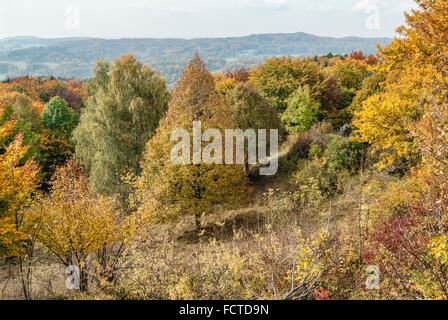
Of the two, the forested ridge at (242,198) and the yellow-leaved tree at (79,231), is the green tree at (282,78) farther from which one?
the yellow-leaved tree at (79,231)

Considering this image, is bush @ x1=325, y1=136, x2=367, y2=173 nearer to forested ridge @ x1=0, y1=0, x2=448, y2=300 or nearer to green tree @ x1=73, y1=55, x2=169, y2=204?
forested ridge @ x1=0, y1=0, x2=448, y2=300

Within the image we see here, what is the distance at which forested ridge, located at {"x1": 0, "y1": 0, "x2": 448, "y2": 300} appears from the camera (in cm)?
754

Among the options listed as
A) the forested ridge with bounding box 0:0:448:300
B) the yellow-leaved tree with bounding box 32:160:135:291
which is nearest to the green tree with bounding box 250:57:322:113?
the forested ridge with bounding box 0:0:448:300

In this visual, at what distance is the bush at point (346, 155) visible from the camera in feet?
61.1

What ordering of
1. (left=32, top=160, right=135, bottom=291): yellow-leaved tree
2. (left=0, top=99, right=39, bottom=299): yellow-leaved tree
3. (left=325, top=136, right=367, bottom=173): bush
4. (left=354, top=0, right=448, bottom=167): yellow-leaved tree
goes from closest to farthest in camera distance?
(left=0, top=99, right=39, bottom=299): yellow-leaved tree, (left=32, top=160, right=135, bottom=291): yellow-leaved tree, (left=354, top=0, right=448, bottom=167): yellow-leaved tree, (left=325, top=136, right=367, bottom=173): bush

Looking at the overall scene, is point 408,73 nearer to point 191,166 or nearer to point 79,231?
point 191,166

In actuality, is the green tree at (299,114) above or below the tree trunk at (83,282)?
above

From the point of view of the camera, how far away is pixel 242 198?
16469 millimetres

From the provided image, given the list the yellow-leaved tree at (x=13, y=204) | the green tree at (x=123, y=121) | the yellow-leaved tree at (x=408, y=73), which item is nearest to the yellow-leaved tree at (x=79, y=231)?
the yellow-leaved tree at (x=13, y=204)

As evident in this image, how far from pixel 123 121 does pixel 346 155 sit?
1540cm

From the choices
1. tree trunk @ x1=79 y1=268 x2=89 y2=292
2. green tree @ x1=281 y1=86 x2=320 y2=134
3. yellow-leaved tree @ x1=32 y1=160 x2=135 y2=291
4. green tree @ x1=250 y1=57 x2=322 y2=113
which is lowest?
tree trunk @ x1=79 y1=268 x2=89 y2=292

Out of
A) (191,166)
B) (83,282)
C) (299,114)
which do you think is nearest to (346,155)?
(299,114)

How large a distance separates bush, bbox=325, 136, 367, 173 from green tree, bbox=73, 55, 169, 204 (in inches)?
493

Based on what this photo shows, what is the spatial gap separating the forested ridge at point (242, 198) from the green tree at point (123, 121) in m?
0.09
